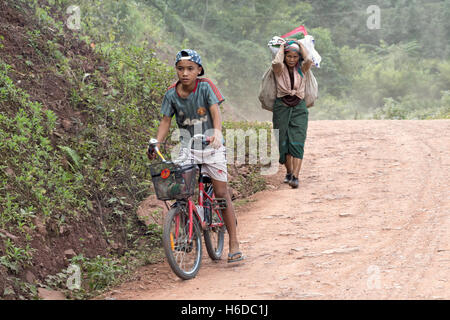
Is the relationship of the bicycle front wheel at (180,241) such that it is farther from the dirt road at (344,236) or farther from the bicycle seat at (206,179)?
the bicycle seat at (206,179)

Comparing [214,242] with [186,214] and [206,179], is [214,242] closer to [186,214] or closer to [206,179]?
[206,179]

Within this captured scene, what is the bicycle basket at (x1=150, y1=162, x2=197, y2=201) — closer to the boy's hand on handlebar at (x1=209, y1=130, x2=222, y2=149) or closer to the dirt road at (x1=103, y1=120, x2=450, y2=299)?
the boy's hand on handlebar at (x1=209, y1=130, x2=222, y2=149)

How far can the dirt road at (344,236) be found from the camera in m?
4.61

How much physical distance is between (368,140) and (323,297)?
7.16m

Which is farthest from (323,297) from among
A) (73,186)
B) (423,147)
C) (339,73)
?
(339,73)

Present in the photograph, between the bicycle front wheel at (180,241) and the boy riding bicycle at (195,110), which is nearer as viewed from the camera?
the bicycle front wheel at (180,241)

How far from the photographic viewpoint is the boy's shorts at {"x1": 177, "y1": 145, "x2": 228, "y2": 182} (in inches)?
206

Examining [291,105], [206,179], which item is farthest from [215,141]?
[291,105]

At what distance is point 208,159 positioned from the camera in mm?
5254

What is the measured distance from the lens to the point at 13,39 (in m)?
7.69

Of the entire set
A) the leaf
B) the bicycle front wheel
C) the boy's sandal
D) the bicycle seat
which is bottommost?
the boy's sandal

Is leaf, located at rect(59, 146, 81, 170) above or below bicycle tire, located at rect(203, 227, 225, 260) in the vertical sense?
above

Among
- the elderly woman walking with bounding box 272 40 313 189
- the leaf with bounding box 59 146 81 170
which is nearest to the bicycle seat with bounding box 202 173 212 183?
the leaf with bounding box 59 146 81 170

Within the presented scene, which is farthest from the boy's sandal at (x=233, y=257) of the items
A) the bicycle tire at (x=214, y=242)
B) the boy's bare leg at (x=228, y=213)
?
the bicycle tire at (x=214, y=242)
